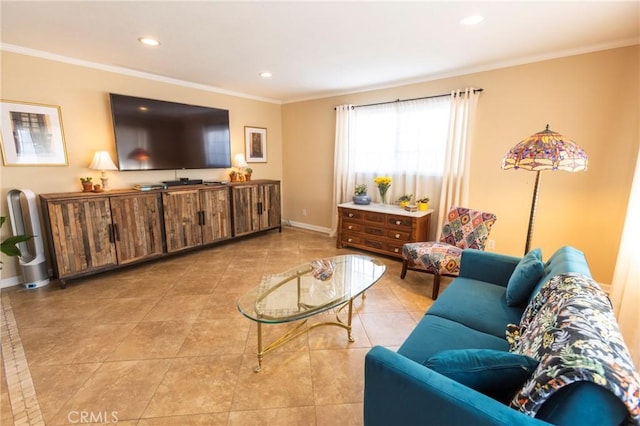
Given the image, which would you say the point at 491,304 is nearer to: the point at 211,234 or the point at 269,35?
the point at 269,35

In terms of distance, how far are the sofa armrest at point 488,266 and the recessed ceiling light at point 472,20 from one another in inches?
72.2

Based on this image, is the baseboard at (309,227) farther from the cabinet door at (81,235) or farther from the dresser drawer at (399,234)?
the cabinet door at (81,235)

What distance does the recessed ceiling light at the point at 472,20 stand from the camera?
7.12 feet

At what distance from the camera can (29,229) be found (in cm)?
306

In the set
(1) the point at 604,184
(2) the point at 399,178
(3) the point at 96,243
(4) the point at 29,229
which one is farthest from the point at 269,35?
(1) the point at 604,184

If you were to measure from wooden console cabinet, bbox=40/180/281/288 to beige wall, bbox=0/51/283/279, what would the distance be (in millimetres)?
346

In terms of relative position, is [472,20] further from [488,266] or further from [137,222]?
[137,222]

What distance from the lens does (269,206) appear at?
500cm

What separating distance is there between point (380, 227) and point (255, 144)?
2.79 m

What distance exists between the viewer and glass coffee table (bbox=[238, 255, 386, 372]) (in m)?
1.83

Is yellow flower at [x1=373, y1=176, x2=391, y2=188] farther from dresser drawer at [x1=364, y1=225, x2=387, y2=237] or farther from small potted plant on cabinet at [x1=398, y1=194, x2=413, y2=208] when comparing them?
dresser drawer at [x1=364, y1=225, x2=387, y2=237]

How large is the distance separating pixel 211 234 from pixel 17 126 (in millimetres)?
2312

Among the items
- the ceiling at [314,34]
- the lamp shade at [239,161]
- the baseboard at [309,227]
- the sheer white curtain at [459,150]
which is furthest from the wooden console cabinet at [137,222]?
the sheer white curtain at [459,150]

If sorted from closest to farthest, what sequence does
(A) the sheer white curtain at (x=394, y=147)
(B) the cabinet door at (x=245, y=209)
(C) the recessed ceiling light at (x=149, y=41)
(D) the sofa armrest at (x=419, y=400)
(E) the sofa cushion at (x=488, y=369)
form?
(D) the sofa armrest at (x=419, y=400)
(E) the sofa cushion at (x=488, y=369)
(C) the recessed ceiling light at (x=149, y=41)
(A) the sheer white curtain at (x=394, y=147)
(B) the cabinet door at (x=245, y=209)
